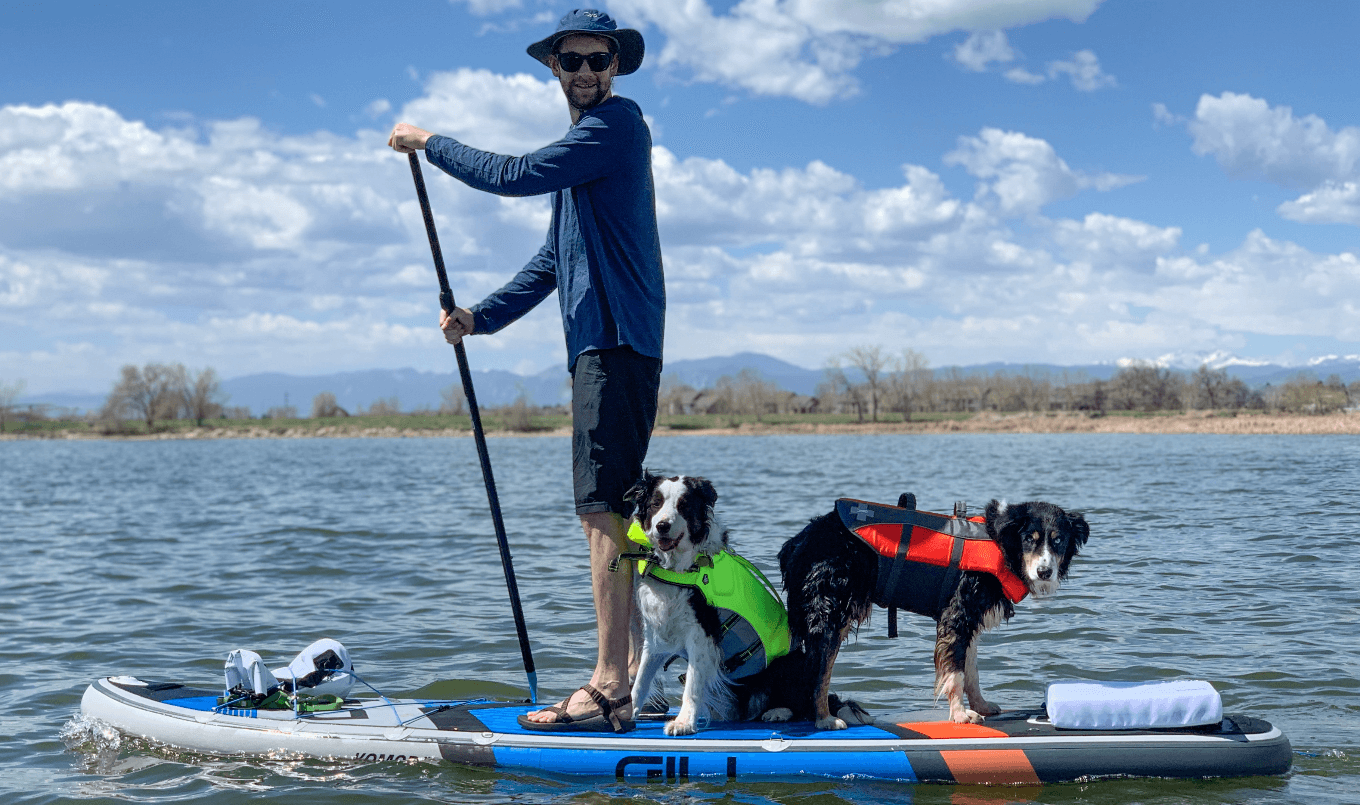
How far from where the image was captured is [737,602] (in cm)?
468

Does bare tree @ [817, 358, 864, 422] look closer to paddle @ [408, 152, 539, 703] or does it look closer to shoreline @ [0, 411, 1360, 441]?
shoreline @ [0, 411, 1360, 441]

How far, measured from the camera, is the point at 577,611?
9.59m

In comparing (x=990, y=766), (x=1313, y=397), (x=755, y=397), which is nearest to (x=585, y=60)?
(x=990, y=766)

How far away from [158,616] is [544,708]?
6.71 metres

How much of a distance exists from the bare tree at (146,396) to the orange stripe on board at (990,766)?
133 meters

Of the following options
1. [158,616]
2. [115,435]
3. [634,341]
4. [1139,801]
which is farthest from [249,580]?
[115,435]

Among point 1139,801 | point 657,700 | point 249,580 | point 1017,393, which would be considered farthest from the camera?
point 1017,393

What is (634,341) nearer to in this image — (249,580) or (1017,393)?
(249,580)

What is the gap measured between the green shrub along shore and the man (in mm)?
64139

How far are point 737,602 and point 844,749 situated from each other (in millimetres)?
942

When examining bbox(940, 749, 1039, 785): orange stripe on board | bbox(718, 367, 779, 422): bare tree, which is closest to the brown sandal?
bbox(940, 749, 1039, 785): orange stripe on board

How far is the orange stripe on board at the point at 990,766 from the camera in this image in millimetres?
4637

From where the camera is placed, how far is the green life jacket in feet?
15.0

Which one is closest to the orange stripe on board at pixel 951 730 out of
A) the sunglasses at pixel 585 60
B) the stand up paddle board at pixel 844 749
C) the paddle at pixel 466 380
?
the stand up paddle board at pixel 844 749
